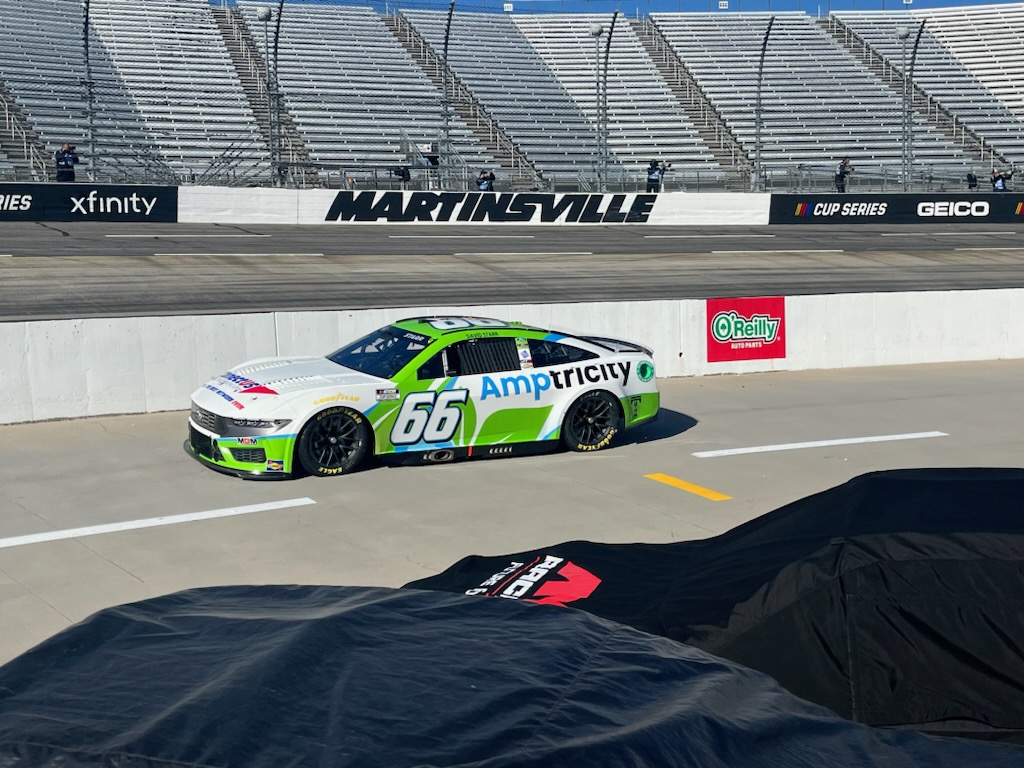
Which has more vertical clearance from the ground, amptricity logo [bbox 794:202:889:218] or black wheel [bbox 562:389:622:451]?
amptricity logo [bbox 794:202:889:218]

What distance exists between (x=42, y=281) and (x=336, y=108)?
2208 centimetres

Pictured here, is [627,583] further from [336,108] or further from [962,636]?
[336,108]

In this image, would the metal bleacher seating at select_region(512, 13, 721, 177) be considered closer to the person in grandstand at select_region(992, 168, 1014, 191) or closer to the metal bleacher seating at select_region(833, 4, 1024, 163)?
the person in grandstand at select_region(992, 168, 1014, 191)

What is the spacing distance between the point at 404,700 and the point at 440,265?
22045 millimetres

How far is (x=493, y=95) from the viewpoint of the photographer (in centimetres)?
4403

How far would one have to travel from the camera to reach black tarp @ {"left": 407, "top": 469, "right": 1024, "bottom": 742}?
11.4 ft

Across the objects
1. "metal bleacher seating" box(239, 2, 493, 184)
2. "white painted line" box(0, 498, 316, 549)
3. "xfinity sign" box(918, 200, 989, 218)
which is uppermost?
"metal bleacher seating" box(239, 2, 493, 184)

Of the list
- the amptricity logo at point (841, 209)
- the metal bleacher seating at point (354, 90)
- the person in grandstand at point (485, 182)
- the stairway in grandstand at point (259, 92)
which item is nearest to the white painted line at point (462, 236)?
the person in grandstand at point (485, 182)

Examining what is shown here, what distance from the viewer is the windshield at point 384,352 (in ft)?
34.9

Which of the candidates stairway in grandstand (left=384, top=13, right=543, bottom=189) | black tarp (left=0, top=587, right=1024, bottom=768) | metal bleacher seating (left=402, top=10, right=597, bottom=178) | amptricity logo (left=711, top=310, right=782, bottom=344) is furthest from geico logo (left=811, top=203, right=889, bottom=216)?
black tarp (left=0, top=587, right=1024, bottom=768)

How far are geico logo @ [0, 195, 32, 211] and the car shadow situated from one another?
1822cm

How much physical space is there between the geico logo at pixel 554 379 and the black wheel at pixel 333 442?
130cm

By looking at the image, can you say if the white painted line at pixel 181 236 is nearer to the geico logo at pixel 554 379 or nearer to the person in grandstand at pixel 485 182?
the person in grandstand at pixel 485 182

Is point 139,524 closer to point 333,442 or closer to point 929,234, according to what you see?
point 333,442
